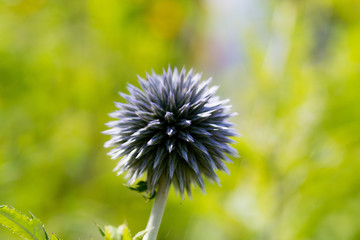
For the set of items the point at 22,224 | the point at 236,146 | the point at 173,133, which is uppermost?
the point at 236,146

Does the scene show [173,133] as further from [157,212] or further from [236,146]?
[236,146]

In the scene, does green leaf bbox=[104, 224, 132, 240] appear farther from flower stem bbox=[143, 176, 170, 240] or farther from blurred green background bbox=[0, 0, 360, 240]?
blurred green background bbox=[0, 0, 360, 240]

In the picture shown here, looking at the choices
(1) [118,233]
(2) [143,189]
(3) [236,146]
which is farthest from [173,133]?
(3) [236,146]

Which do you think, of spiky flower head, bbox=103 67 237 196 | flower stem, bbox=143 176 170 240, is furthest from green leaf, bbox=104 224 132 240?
spiky flower head, bbox=103 67 237 196

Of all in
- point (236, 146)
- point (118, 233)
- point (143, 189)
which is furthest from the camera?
point (236, 146)

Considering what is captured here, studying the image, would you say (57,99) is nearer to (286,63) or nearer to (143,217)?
(143,217)

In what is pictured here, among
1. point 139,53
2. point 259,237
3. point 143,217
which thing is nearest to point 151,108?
point 259,237
